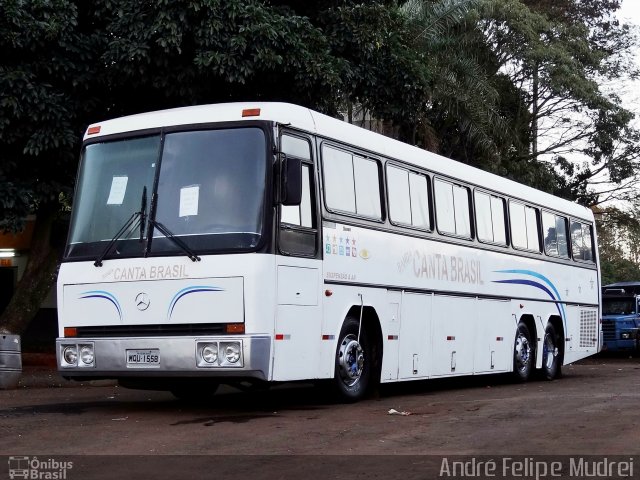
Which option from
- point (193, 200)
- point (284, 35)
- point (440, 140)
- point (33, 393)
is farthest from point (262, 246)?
point (440, 140)

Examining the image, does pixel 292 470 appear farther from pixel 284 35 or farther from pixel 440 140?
pixel 440 140

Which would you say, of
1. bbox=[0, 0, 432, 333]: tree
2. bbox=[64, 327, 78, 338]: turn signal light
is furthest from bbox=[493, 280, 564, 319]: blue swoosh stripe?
bbox=[64, 327, 78, 338]: turn signal light

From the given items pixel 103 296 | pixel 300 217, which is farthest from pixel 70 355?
pixel 300 217

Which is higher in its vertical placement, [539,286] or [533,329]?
[539,286]

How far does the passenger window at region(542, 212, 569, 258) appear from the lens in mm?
19969

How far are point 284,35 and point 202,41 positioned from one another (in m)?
1.42

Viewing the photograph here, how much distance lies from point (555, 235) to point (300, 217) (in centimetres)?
980

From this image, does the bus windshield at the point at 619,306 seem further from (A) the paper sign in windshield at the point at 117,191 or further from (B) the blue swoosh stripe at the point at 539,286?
(A) the paper sign in windshield at the point at 117,191

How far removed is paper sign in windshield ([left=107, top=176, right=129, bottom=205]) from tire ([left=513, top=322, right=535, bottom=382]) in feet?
27.6

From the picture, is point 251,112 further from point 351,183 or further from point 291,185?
point 351,183

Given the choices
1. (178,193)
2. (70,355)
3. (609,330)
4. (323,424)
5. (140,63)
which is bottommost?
(323,424)

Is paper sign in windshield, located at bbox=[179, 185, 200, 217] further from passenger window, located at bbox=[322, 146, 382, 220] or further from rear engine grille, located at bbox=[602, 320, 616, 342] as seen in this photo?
rear engine grille, located at bbox=[602, 320, 616, 342]

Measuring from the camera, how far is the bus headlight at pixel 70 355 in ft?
38.7

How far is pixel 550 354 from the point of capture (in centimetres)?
1994
